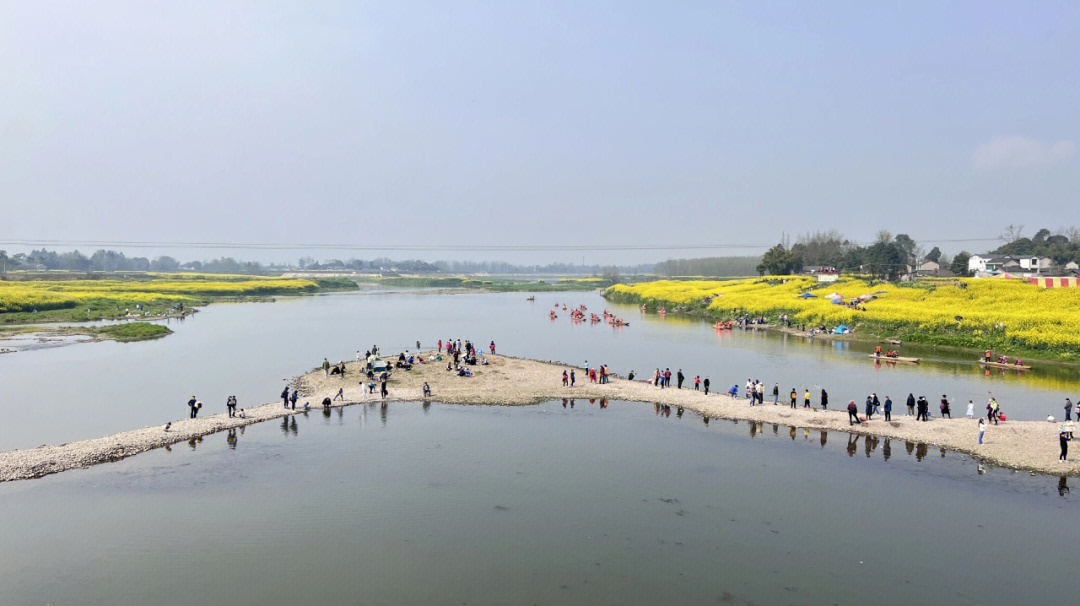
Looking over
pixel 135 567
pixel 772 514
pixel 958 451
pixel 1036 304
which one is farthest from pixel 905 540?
pixel 1036 304

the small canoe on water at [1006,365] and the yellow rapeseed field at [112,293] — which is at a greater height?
the yellow rapeseed field at [112,293]

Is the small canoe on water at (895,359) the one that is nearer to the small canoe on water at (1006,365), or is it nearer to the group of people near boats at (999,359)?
the small canoe on water at (1006,365)

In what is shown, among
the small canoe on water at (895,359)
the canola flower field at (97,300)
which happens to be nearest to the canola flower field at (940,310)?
the small canoe on water at (895,359)

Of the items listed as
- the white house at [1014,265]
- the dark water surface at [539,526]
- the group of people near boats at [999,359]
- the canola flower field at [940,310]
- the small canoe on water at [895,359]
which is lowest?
the dark water surface at [539,526]

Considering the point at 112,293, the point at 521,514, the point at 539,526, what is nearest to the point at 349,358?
the point at 521,514

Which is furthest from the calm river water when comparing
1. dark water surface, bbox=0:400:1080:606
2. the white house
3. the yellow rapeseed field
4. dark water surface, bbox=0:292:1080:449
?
the white house

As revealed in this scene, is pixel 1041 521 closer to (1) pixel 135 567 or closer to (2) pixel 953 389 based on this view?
(2) pixel 953 389

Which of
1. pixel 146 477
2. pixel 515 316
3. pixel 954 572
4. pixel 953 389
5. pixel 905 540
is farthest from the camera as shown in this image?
pixel 515 316
